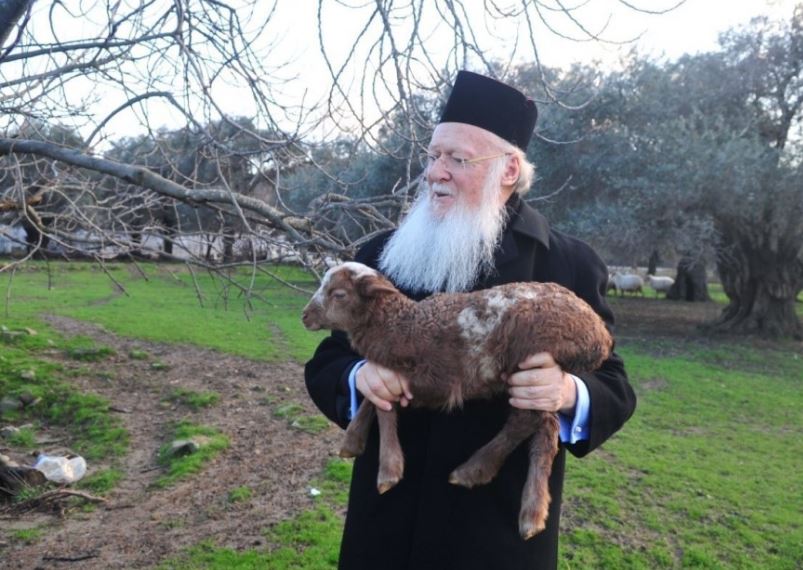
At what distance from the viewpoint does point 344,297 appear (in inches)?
94.7

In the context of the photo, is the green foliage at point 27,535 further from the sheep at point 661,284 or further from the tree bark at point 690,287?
the sheep at point 661,284

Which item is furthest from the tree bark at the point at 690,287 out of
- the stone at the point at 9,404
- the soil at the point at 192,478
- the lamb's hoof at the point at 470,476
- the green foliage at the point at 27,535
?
the lamb's hoof at the point at 470,476

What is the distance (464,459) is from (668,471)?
20.2ft

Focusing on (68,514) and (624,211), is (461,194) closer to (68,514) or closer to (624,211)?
(68,514)

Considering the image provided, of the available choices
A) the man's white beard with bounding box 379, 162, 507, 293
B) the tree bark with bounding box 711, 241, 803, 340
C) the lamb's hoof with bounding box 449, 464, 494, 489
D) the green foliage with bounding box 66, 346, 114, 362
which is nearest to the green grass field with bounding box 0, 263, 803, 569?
the green foliage with bounding box 66, 346, 114, 362

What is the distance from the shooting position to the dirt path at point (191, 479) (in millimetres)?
5680

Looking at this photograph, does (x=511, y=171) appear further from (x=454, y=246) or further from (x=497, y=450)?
(x=497, y=450)

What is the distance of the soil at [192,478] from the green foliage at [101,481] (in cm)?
10

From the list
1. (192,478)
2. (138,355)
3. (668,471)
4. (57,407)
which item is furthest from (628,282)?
(192,478)

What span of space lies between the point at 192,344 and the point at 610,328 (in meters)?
12.8

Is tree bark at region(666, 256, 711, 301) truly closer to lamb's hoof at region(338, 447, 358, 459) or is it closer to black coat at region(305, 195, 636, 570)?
black coat at region(305, 195, 636, 570)

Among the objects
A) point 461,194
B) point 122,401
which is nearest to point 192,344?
point 122,401

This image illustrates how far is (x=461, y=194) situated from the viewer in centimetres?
261

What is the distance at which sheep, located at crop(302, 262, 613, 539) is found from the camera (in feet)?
7.11
